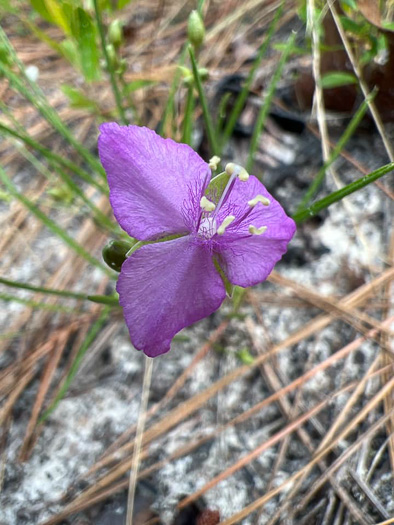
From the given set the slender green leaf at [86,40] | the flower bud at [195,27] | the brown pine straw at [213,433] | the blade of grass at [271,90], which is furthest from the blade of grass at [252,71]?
the brown pine straw at [213,433]

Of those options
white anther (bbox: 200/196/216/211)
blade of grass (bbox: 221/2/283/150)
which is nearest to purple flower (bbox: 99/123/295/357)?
white anther (bbox: 200/196/216/211)

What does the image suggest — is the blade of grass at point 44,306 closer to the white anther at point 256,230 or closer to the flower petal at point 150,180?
the flower petal at point 150,180

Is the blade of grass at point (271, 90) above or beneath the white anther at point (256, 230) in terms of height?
above

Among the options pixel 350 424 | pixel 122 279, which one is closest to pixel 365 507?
pixel 350 424

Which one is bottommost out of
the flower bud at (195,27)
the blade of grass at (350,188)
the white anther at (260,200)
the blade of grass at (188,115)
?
the blade of grass at (350,188)

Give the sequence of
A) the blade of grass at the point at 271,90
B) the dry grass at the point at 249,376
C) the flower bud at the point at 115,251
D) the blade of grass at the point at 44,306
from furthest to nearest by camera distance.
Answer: the blade of grass at the point at 44,306 → the blade of grass at the point at 271,90 → the dry grass at the point at 249,376 → the flower bud at the point at 115,251

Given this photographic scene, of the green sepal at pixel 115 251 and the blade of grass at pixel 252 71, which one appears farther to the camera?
the blade of grass at pixel 252 71

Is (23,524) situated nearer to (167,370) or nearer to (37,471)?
(37,471)

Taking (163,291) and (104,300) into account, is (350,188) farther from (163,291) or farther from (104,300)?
(104,300)
